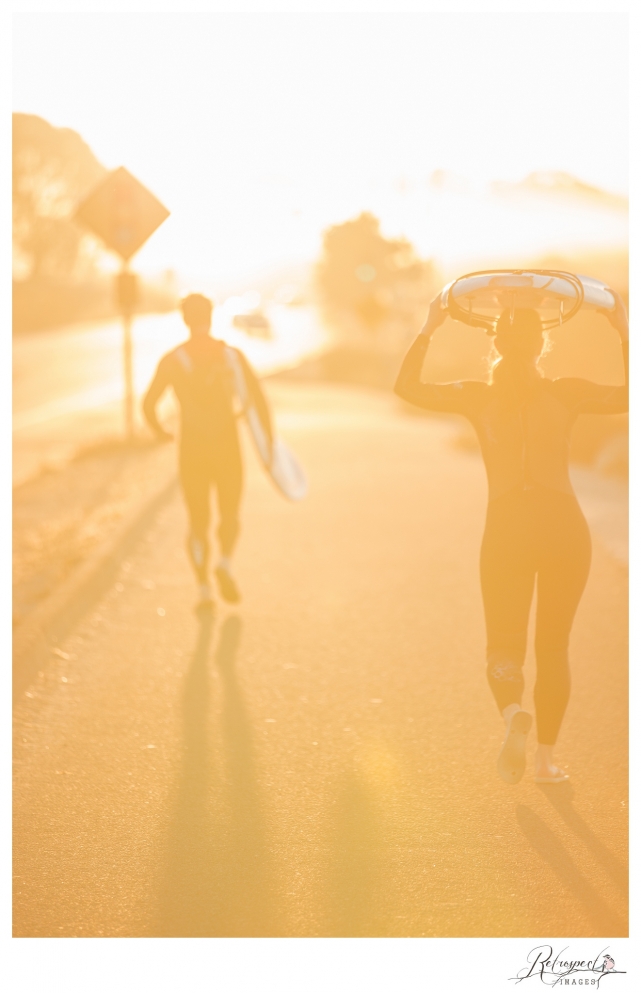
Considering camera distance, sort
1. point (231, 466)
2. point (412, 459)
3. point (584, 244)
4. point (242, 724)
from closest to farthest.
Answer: point (242, 724), point (584, 244), point (231, 466), point (412, 459)

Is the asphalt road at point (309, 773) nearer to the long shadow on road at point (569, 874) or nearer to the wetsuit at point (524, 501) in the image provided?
the long shadow on road at point (569, 874)

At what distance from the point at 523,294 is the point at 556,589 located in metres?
1.11

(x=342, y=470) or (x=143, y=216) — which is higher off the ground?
(x=143, y=216)

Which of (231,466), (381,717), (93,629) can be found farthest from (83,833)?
(231,466)

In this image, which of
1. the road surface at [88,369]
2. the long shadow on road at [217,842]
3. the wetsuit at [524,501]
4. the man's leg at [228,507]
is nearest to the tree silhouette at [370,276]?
the road surface at [88,369]

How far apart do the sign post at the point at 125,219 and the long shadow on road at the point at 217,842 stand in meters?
2.70

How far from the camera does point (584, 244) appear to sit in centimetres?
628

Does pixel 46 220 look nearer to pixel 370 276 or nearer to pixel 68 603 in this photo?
pixel 370 276

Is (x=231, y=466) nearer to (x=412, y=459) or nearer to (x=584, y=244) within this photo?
(x=584, y=244)

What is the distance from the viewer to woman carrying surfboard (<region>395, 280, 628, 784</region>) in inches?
169

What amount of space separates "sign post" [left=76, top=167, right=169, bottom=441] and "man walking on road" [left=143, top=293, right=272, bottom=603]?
26.5 inches

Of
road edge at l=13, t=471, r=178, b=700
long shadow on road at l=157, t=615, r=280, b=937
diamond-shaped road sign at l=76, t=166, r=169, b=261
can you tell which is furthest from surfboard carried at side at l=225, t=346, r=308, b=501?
long shadow on road at l=157, t=615, r=280, b=937

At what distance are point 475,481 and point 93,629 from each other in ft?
25.3

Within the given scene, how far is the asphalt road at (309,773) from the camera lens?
12.4 ft
